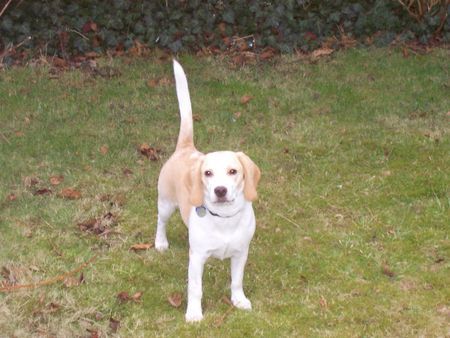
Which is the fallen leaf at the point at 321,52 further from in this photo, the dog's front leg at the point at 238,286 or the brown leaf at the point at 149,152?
the dog's front leg at the point at 238,286

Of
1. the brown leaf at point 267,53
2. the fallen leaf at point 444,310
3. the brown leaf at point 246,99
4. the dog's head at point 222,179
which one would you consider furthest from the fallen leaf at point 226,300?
the brown leaf at point 267,53

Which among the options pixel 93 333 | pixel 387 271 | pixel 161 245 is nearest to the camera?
pixel 93 333

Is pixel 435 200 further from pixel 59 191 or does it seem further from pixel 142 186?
pixel 59 191

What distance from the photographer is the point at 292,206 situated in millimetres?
6574

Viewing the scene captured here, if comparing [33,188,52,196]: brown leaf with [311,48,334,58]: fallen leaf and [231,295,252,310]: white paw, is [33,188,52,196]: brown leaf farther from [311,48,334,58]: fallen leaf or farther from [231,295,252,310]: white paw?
[311,48,334,58]: fallen leaf

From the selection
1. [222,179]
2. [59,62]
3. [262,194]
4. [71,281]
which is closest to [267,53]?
[59,62]

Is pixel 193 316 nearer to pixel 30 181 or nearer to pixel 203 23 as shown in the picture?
pixel 30 181

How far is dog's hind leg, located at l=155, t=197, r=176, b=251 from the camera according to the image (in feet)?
18.3

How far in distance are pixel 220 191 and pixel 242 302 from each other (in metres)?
0.95

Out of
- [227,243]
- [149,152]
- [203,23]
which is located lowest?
[203,23]

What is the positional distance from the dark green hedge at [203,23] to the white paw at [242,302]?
6.01 m

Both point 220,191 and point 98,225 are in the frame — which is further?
point 98,225

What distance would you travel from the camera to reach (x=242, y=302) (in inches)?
198

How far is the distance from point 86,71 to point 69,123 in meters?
1.64
